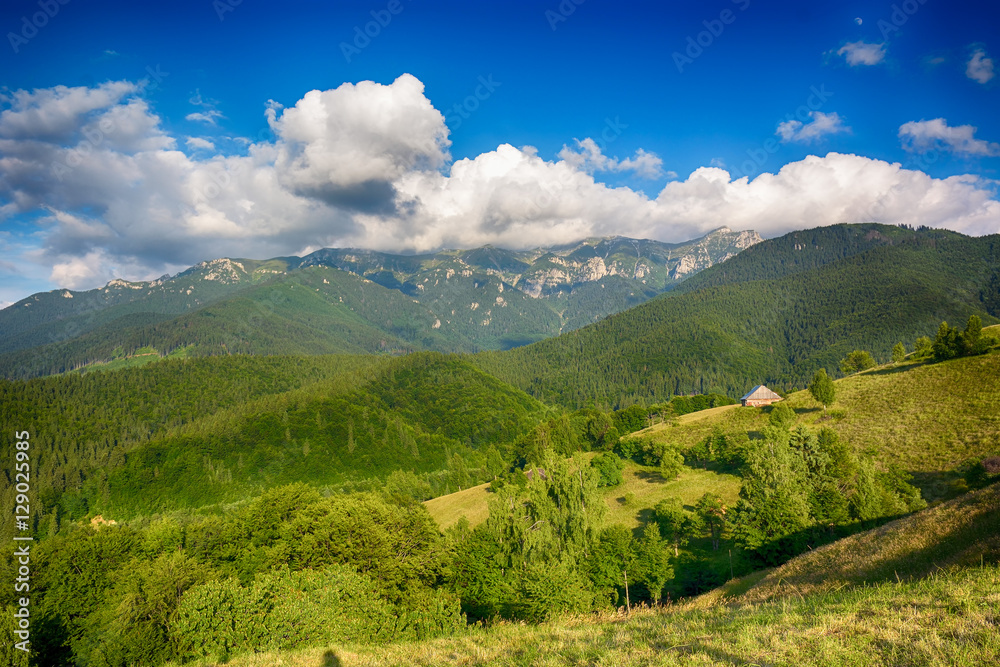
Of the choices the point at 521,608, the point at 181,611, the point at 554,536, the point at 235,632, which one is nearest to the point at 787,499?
the point at 554,536

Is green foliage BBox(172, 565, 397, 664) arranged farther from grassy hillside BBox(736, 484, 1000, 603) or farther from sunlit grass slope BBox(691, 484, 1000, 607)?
grassy hillside BBox(736, 484, 1000, 603)

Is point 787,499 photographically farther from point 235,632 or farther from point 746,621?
point 235,632

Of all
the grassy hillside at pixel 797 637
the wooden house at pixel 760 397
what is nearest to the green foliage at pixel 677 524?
the grassy hillside at pixel 797 637

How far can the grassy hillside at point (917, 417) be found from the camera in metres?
51.1

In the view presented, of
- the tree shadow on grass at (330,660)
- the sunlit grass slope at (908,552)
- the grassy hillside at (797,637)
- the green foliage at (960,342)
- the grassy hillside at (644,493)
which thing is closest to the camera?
the grassy hillside at (797,637)

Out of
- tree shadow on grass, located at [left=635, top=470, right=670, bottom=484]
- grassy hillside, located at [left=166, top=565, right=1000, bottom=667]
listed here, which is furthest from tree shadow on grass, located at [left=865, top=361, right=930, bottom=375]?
grassy hillside, located at [left=166, top=565, right=1000, bottom=667]

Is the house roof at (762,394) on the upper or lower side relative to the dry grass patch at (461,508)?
upper

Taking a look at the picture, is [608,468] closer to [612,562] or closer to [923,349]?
[612,562]

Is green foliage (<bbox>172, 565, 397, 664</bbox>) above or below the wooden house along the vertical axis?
above

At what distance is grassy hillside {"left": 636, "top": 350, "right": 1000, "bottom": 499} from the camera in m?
51.1

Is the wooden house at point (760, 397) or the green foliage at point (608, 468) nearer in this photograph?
the green foliage at point (608, 468)

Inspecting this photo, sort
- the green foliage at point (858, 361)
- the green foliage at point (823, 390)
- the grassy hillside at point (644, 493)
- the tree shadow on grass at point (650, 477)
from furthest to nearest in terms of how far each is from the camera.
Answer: the green foliage at point (858, 361)
the green foliage at point (823, 390)
the tree shadow on grass at point (650, 477)
the grassy hillside at point (644, 493)

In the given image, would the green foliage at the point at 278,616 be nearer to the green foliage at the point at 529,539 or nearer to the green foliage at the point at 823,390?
A: the green foliage at the point at 529,539

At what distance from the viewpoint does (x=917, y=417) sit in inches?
2409
